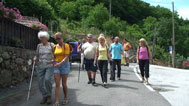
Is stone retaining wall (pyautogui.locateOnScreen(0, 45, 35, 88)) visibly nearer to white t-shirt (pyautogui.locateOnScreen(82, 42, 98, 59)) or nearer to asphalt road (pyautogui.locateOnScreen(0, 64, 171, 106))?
asphalt road (pyautogui.locateOnScreen(0, 64, 171, 106))

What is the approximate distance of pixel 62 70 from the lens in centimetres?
595

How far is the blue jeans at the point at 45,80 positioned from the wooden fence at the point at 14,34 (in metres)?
2.72

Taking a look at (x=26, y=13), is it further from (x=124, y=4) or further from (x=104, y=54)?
(x=124, y=4)

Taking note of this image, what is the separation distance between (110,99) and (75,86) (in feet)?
7.88

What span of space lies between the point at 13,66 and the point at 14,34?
1.33m

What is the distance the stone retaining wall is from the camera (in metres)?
7.77

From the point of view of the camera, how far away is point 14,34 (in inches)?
362

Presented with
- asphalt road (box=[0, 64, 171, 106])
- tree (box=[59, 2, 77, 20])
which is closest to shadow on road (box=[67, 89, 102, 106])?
asphalt road (box=[0, 64, 171, 106])

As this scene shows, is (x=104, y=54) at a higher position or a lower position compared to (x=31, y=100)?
higher

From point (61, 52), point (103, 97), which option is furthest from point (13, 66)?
point (103, 97)

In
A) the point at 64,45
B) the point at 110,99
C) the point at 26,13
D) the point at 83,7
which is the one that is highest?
the point at 83,7

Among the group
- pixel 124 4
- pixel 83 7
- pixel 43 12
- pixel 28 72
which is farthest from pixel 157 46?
pixel 28 72

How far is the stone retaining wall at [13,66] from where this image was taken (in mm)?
7773

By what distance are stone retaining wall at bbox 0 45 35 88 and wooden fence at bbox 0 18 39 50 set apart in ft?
0.77
